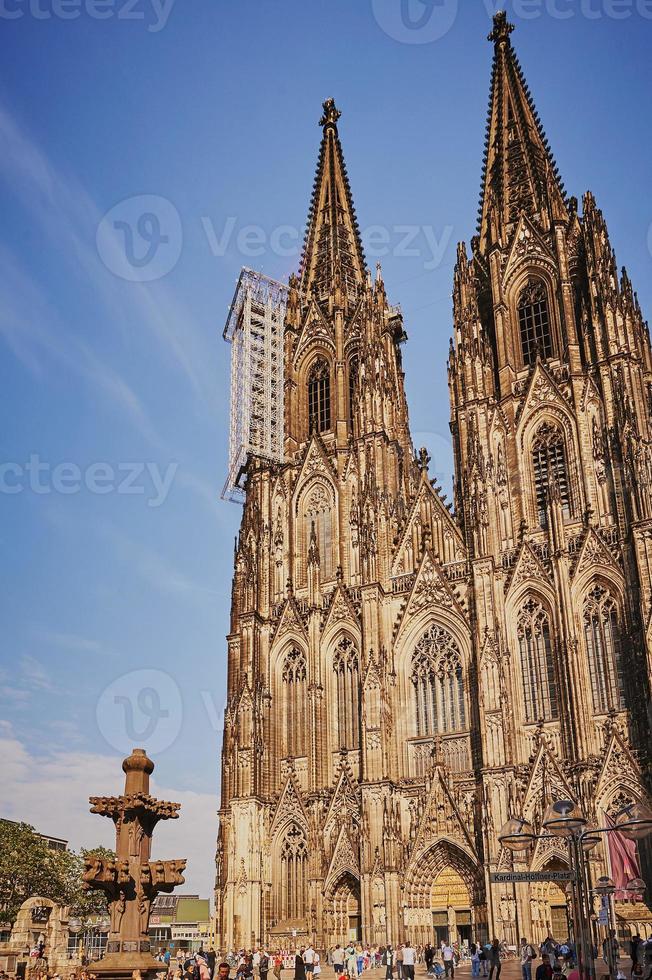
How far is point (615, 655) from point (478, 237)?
84.4 ft

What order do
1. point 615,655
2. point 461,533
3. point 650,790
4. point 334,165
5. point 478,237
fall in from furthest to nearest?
point 334,165
point 478,237
point 461,533
point 615,655
point 650,790

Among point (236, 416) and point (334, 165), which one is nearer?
point (236, 416)

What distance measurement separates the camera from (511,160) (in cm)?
5562

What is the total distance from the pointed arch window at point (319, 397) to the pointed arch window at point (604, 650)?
18.7 metres

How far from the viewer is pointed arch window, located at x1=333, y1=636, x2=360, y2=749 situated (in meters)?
45.0

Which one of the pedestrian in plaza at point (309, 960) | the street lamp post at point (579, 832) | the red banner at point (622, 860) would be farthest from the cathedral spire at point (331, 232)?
the street lamp post at point (579, 832)

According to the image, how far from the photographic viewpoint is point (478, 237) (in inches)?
2168

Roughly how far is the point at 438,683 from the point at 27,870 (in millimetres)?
27937

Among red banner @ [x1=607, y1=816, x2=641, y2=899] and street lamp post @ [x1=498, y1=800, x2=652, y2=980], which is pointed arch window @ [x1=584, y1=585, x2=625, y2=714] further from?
street lamp post @ [x1=498, y1=800, x2=652, y2=980]

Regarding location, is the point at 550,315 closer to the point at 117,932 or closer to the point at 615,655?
the point at 615,655

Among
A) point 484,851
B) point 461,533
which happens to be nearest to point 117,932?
point 484,851

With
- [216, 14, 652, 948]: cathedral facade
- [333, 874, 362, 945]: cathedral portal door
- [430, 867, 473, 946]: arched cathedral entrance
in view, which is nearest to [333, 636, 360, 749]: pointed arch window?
[216, 14, 652, 948]: cathedral facade

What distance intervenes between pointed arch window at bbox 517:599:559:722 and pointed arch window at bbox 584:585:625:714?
1.64m

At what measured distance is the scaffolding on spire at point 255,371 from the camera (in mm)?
54781
